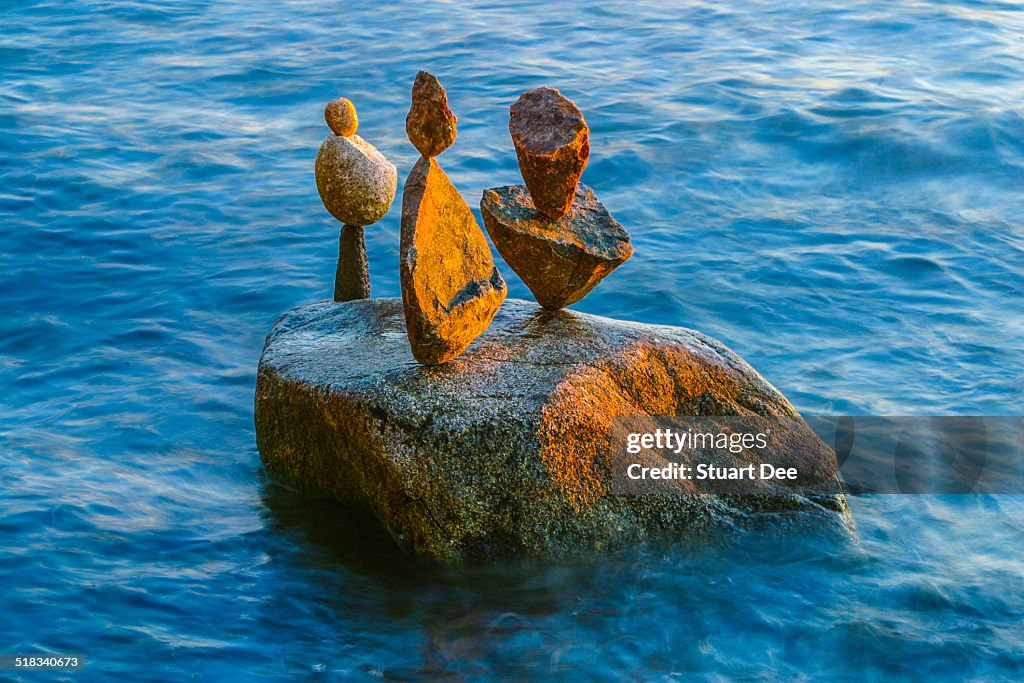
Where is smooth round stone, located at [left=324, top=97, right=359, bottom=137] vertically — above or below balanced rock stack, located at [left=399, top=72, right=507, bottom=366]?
above

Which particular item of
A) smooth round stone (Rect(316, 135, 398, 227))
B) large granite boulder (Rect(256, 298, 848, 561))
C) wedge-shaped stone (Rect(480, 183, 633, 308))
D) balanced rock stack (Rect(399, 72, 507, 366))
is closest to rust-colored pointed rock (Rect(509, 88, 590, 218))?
wedge-shaped stone (Rect(480, 183, 633, 308))

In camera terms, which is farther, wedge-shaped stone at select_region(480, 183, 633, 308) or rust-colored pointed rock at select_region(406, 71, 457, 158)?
wedge-shaped stone at select_region(480, 183, 633, 308)

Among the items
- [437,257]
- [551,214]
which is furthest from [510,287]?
[437,257]

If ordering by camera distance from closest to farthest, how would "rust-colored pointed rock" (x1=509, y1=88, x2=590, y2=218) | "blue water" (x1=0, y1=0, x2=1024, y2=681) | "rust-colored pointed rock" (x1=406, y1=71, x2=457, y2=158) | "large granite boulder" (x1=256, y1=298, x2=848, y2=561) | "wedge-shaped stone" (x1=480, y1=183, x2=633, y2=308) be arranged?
"blue water" (x1=0, y1=0, x2=1024, y2=681) → "large granite boulder" (x1=256, y1=298, x2=848, y2=561) → "rust-colored pointed rock" (x1=406, y1=71, x2=457, y2=158) → "rust-colored pointed rock" (x1=509, y1=88, x2=590, y2=218) → "wedge-shaped stone" (x1=480, y1=183, x2=633, y2=308)

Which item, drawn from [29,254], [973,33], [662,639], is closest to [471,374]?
[662,639]

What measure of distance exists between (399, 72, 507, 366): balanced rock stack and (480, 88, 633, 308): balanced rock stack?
202 mm

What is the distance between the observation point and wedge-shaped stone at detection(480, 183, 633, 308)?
533 cm

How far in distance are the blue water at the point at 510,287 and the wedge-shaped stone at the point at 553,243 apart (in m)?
1.40

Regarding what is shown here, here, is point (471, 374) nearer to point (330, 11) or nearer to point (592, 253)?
point (592, 253)

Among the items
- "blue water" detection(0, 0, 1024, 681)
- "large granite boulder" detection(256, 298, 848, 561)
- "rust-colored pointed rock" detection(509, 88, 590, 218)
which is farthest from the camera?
"rust-colored pointed rock" detection(509, 88, 590, 218)

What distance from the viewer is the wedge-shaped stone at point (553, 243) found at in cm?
533

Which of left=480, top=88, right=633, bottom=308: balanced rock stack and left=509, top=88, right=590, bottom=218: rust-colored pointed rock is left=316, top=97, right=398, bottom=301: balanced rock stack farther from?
left=509, top=88, right=590, bottom=218: rust-colored pointed rock

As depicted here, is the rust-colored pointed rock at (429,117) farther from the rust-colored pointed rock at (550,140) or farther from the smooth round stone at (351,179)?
the smooth round stone at (351,179)

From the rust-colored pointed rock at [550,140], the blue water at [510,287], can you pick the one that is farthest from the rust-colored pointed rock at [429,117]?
the blue water at [510,287]
